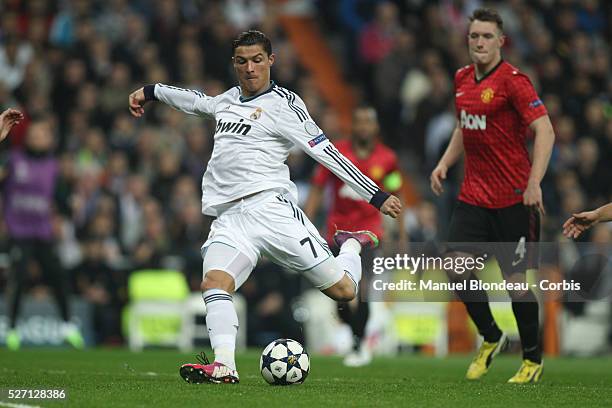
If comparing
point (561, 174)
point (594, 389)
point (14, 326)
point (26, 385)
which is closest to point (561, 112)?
point (561, 174)

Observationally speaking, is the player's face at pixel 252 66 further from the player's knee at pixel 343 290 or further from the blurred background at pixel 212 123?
the blurred background at pixel 212 123

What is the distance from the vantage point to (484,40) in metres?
9.82

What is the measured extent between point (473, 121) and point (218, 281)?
2557mm

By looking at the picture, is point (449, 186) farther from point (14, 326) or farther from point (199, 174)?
point (14, 326)

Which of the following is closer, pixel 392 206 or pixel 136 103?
pixel 392 206

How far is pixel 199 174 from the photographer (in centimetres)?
1892

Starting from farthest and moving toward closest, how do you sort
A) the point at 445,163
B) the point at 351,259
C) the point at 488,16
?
the point at 445,163, the point at 488,16, the point at 351,259

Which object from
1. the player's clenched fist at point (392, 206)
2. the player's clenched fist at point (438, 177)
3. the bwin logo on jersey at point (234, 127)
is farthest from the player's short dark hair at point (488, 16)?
the bwin logo on jersey at point (234, 127)

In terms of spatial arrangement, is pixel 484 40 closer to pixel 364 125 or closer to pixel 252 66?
pixel 252 66

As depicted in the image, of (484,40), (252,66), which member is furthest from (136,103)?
(484,40)

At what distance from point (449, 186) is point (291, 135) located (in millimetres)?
10055

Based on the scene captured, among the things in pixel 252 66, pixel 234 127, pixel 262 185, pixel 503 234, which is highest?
pixel 252 66

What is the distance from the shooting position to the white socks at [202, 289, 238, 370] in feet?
28.0

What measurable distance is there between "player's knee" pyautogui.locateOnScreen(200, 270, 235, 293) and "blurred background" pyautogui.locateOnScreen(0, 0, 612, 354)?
20.3ft
